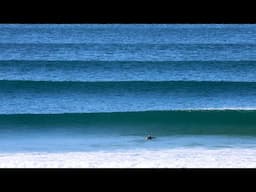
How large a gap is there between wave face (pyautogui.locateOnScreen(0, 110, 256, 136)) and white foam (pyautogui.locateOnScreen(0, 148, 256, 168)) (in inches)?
78.5

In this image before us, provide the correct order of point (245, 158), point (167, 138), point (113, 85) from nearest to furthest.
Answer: point (245, 158) → point (167, 138) → point (113, 85)

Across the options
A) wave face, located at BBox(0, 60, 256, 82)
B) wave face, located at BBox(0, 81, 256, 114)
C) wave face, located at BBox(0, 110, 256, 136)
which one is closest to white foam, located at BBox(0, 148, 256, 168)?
wave face, located at BBox(0, 110, 256, 136)

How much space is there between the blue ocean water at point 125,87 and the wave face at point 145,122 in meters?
0.02

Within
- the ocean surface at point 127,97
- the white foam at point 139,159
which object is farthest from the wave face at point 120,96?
the white foam at point 139,159

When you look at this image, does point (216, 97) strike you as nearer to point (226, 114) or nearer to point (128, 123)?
point (226, 114)

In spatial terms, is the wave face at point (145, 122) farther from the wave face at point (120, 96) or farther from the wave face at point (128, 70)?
the wave face at point (128, 70)

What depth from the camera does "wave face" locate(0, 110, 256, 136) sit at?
10.2 meters

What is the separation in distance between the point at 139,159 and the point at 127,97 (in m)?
6.92

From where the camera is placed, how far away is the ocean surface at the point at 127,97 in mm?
7922

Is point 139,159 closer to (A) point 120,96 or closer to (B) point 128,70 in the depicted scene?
(A) point 120,96

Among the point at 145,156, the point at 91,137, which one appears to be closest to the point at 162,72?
the point at 91,137

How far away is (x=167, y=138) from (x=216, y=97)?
212 inches

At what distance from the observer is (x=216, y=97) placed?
1443cm

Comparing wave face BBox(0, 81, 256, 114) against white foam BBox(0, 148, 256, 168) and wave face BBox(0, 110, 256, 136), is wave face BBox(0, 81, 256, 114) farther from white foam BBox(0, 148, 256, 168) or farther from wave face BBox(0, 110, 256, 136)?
white foam BBox(0, 148, 256, 168)
